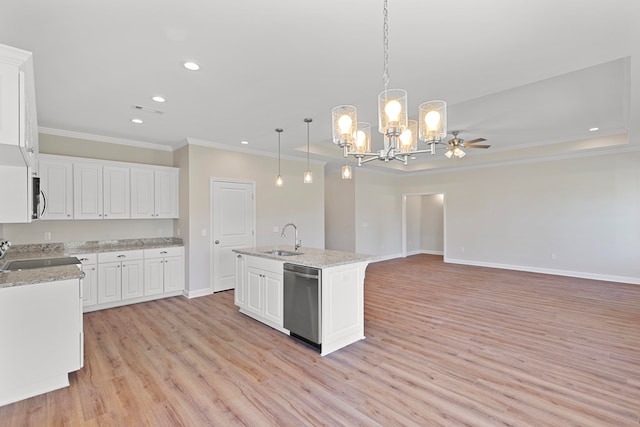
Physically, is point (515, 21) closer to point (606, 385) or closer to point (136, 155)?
point (606, 385)

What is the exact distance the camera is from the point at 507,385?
2504 mm

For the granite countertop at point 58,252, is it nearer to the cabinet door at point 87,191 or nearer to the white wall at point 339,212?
the cabinet door at point 87,191

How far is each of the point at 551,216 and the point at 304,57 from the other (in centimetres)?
699

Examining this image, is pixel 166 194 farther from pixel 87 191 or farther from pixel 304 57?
pixel 304 57

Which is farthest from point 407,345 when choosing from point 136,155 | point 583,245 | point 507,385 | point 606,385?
point 583,245

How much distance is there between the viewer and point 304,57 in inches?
101

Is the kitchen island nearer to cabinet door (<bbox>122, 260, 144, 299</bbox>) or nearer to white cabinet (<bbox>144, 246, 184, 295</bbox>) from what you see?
white cabinet (<bbox>144, 246, 184, 295</bbox>)

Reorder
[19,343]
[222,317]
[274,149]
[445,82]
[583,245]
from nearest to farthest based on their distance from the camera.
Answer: [19,343]
[445,82]
[222,317]
[274,149]
[583,245]

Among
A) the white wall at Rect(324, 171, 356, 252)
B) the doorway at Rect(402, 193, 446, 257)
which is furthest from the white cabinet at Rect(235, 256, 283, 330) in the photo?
the doorway at Rect(402, 193, 446, 257)

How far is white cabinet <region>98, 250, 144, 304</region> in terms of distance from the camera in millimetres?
4512

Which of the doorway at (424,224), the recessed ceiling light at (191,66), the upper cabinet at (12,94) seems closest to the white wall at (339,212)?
the doorway at (424,224)

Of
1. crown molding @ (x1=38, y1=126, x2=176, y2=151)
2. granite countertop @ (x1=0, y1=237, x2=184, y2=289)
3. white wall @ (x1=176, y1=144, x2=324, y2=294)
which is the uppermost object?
crown molding @ (x1=38, y1=126, x2=176, y2=151)

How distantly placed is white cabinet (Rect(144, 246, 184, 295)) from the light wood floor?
1.27 feet

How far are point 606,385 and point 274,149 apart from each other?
5.47m
